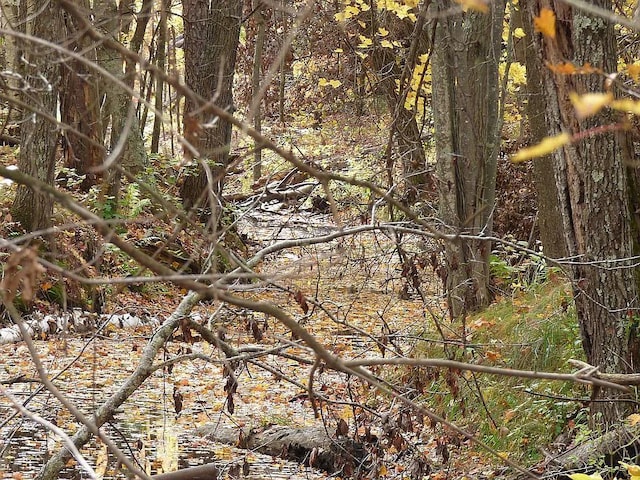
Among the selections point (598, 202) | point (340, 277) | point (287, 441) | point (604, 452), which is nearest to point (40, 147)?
point (340, 277)

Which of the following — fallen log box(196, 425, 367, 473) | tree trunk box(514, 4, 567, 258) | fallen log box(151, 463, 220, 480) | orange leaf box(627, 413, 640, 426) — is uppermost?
tree trunk box(514, 4, 567, 258)

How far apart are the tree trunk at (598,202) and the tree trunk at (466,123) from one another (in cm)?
329

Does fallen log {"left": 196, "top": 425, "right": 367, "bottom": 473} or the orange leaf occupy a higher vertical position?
the orange leaf

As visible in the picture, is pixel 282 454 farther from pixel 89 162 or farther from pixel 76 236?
pixel 89 162

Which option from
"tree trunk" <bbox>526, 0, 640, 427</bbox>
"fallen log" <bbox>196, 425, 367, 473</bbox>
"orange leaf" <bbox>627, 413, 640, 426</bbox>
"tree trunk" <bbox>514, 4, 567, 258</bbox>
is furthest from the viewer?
"tree trunk" <bbox>514, 4, 567, 258</bbox>

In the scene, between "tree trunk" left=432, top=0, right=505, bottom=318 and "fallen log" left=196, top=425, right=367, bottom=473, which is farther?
"tree trunk" left=432, top=0, right=505, bottom=318

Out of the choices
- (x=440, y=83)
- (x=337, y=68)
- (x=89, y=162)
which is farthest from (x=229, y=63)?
(x=337, y=68)

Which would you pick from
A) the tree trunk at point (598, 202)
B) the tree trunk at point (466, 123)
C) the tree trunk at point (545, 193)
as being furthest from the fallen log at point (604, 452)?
the tree trunk at point (545, 193)

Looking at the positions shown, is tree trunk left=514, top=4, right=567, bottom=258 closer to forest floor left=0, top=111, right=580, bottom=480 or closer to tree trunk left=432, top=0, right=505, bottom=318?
forest floor left=0, top=111, right=580, bottom=480

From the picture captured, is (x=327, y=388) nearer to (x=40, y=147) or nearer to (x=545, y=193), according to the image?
(x=545, y=193)

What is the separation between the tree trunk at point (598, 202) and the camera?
4961 mm

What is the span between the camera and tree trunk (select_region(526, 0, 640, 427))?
16.3 ft

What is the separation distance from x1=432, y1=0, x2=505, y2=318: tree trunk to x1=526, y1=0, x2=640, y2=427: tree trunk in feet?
10.8

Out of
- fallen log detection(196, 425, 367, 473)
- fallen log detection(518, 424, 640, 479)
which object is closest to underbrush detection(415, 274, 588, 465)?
fallen log detection(518, 424, 640, 479)
